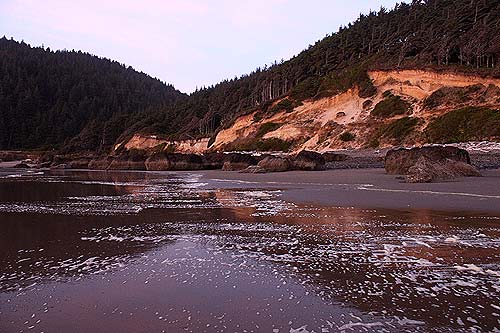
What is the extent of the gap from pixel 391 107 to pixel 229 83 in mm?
79092

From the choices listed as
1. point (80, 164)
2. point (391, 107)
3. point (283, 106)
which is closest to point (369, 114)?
point (391, 107)

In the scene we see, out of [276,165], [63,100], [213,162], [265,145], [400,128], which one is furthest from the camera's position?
[63,100]

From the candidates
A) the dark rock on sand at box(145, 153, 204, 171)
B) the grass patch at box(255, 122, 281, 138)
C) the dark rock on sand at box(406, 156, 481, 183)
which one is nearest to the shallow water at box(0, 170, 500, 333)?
the dark rock on sand at box(406, 156, 481, 183)

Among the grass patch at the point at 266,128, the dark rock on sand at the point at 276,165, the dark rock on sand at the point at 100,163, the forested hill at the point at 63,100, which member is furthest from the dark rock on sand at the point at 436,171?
the forested hill at the point at 63,100

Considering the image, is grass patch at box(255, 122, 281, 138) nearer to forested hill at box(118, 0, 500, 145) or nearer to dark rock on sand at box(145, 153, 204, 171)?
forested hill at box(118, 0, 500, 145)

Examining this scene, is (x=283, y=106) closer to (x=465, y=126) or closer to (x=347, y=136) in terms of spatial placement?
(x=347, y=136)

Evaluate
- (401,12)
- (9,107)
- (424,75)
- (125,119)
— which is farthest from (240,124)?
(9,107)

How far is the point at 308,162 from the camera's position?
25250 millimetres

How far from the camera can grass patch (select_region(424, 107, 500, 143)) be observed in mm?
29047

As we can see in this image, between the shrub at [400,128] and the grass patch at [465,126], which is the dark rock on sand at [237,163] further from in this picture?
the grass patch at [465,126]

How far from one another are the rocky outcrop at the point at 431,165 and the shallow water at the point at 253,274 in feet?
24.6

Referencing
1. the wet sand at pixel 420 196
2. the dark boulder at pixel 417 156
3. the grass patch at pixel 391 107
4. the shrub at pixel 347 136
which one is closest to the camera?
the wet sand at pixel 420 196

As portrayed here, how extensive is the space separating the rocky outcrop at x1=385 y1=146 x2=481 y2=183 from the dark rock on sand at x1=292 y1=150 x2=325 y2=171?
5632 mm

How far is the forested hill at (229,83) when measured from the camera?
4284 centimetres
